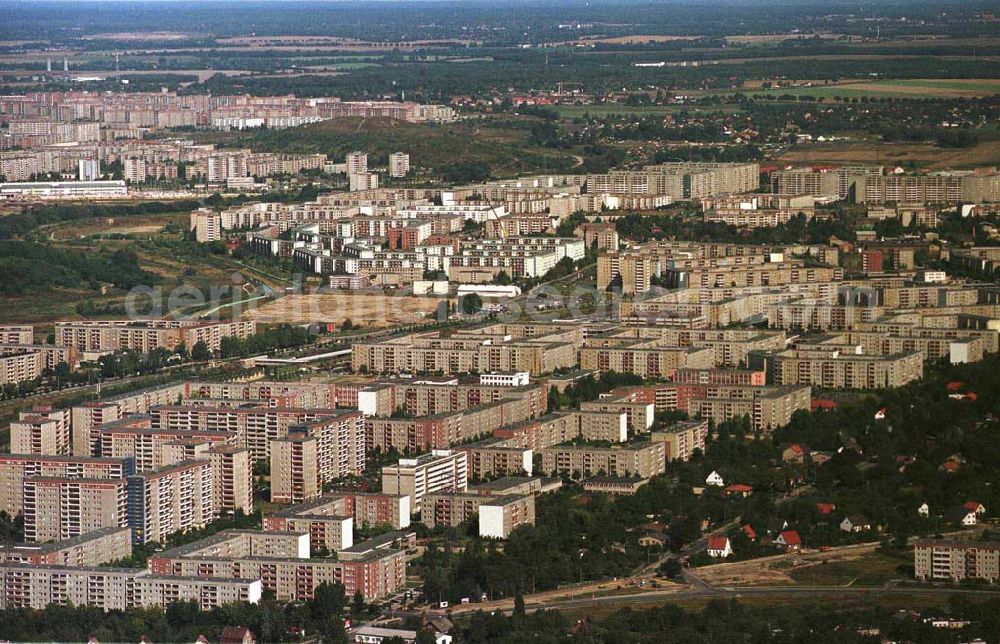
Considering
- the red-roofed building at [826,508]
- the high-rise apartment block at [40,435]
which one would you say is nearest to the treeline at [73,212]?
the high-rise apartment block at [40,435]

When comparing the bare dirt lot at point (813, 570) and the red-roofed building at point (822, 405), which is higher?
the bare dirt lot at point (813, 570)

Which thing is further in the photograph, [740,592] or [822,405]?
[822,405]

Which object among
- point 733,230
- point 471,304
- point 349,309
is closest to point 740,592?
point 471,304

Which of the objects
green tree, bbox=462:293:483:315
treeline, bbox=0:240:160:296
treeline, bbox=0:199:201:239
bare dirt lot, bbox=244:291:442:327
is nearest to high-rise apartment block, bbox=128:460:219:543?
bare dirt lot, bbox=244:291:442:327

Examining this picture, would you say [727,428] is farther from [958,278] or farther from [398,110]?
[398,110]

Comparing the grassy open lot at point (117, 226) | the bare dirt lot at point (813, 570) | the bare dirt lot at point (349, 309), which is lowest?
the grassy open lot at point (117, 226)

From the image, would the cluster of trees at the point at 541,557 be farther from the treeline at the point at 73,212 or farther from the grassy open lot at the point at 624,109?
the grassy open lot at the point at 624,109

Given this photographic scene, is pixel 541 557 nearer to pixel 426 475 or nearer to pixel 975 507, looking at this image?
pixel 426 475

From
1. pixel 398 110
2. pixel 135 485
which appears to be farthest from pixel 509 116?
pixel 135 485

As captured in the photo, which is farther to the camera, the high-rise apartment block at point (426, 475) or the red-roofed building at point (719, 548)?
the high-rise apartment block at point (426, 475)
